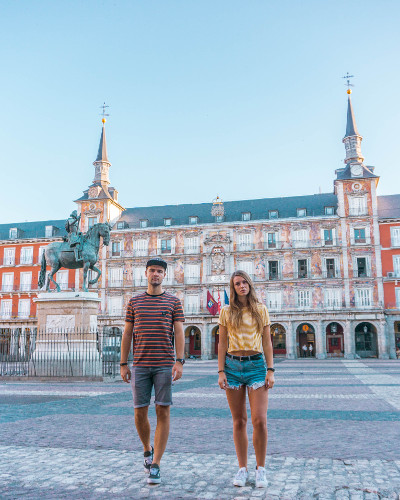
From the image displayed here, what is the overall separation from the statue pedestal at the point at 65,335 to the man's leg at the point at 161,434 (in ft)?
34.6

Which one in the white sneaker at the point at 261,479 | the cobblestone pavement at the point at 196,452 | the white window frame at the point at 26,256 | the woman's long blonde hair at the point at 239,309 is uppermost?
the white window frame at the point at 26,256

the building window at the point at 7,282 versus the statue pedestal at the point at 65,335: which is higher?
the building window at the point at 7,282

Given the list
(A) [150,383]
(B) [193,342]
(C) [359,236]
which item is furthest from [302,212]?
(A) [150,383]

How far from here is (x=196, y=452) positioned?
5078 mm

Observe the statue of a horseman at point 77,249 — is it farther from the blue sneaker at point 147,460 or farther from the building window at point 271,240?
the building window at point 271,240

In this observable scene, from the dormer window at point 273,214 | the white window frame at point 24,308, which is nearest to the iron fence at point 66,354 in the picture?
the dormer window at point 273,214

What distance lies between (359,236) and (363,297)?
203 inches

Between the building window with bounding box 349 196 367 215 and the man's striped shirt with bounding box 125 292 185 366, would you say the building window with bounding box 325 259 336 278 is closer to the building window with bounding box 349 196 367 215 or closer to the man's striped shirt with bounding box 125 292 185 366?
the building window with bounding box 349 196 367 215

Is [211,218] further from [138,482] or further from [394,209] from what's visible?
[138,482]

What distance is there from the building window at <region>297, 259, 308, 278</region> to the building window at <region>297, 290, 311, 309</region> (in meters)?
1.41

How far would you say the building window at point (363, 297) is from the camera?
3894cm

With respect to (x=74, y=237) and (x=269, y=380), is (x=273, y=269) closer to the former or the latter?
(x=74, y=237)

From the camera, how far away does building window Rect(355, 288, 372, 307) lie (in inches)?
1533

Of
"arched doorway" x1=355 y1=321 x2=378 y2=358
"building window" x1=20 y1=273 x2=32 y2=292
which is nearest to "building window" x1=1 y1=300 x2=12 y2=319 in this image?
"building window" x1=20 y1=273 x2=32 y2=292
